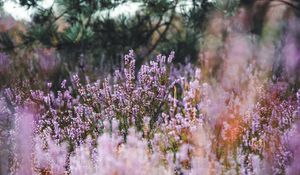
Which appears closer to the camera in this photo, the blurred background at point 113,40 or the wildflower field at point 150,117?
the wildflower field at point 150,117

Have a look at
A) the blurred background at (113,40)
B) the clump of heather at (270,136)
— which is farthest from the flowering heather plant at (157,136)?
the blurred background at (113,40)

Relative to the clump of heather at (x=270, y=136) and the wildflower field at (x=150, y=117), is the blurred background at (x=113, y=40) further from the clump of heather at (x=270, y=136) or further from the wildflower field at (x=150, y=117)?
the clump of heather at (x=270, y=136)

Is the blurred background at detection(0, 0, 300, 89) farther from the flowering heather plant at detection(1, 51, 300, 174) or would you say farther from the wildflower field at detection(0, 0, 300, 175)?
the flowering heather plant at detection(1, 51, 300, 174)

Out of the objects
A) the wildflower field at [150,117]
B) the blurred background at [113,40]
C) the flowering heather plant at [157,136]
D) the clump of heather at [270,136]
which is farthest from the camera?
the blurred background at [113,40]

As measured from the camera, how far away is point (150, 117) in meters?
3.74

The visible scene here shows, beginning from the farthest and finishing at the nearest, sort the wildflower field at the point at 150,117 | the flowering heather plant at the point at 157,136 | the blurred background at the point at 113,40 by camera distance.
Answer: the blurred background at the point at 113,40
the wildflower field at the point at 150,117
the flowering heather plant at the point at 157,136

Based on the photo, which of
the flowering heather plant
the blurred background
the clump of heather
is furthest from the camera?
the blurred background

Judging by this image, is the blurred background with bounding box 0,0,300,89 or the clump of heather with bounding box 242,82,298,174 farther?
the blurred background with bounding box 0,0,300,89

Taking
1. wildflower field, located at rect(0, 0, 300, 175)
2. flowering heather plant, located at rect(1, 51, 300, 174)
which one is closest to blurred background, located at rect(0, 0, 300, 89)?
wildflower field, located at rect(0, 0, 300, 175)

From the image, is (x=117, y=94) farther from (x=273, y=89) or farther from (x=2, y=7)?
(x=2, y=7)

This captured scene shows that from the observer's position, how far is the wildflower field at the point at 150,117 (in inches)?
109

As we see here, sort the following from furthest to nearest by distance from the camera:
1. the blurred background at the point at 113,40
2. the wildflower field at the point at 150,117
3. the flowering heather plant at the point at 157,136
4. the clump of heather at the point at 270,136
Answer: the blurred background at the point at 113,40
the clump of heather at the point at 270,136
the wildflower field at the point at 150,117
the flowering heather plant at the point at 157,136

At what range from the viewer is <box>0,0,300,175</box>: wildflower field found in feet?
9.09

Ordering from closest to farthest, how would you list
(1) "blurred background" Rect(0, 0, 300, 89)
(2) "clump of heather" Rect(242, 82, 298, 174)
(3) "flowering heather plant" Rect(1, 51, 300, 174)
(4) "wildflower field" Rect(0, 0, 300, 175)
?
(3) "flowering heather plant" Rect(1, 51, 300, 174) → (4) "wildflower field" Rect(0, 0, 300, 175) → (2) "clump of heather" Rect(242, 82, 298, 174) → (1) "blurred background" Rect(0, 0, 300, 89)
